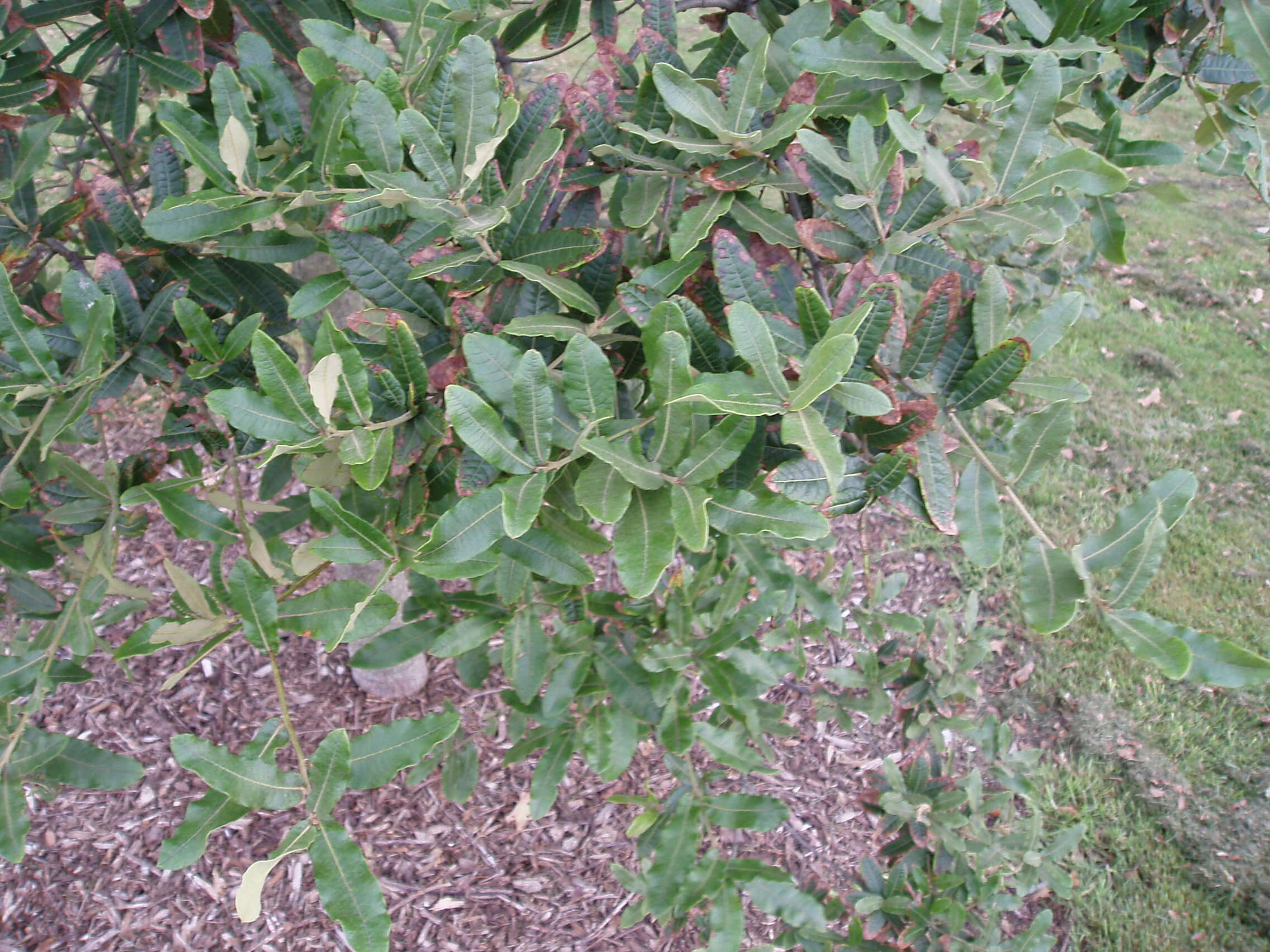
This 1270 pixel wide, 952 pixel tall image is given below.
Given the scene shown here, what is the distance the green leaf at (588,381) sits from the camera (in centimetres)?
93

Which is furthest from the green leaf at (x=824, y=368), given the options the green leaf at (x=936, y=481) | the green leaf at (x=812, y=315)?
the green leaf at (x=936, y=481)

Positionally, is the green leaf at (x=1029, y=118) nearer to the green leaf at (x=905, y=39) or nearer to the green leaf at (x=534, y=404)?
the green leaf at (x=905, y=39)

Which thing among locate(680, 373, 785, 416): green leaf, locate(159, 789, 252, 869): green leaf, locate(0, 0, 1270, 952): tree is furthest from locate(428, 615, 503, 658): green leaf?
locate(680, 373, 785, 416): green leaf

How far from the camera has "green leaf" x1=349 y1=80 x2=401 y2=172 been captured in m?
0.99

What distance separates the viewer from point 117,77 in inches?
63.6

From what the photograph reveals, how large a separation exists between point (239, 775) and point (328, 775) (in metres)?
0.11

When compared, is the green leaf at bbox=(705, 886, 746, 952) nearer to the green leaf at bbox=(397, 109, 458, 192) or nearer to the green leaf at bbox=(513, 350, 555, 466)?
the green leaf at bbox=(513, 350, 555, 466)

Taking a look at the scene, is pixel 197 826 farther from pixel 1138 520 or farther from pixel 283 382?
pixel 1138 520

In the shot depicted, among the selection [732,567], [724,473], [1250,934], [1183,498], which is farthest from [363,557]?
[1250,934]

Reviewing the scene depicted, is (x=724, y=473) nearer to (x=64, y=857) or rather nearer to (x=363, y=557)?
(x=363, y=557)

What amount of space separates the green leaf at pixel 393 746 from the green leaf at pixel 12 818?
0.61 meters

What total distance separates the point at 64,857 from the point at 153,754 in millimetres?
393

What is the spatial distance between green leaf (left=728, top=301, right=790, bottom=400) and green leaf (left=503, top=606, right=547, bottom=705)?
0.83m

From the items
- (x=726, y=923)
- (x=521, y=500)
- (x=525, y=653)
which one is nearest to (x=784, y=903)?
(x=726, y=923)
